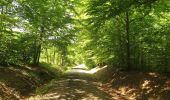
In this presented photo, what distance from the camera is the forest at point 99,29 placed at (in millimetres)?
16516

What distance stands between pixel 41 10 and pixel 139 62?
11.7m

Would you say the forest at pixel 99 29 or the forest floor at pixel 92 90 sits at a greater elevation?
the forest at pixel 99 29

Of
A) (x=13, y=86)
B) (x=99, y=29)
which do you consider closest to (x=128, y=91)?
(x=13, y=86)

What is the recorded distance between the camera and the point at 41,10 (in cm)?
2764

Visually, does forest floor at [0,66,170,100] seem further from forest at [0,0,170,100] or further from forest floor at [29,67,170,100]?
forest at [0,0,170,100]

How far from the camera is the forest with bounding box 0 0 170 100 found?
54.2 ft

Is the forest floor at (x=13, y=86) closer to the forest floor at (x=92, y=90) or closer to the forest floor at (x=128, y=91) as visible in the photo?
the forest floor at (x=92, y=90)

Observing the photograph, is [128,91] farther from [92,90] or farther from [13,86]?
[13,86]

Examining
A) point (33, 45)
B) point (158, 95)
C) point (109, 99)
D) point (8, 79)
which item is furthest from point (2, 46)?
point (33, 45)

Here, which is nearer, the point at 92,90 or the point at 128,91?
the point at 92,90

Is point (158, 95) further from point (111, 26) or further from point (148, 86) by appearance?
point (111, 26)

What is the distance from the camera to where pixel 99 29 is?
26.3 meters

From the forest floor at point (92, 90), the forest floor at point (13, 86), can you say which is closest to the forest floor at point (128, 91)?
the forest floor at point (92, 90)

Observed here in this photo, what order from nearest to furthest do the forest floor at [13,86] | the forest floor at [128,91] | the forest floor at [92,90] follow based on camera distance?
the forest floor at [128,91], the forest floor at [92,90], the forest floor at [13,86]
